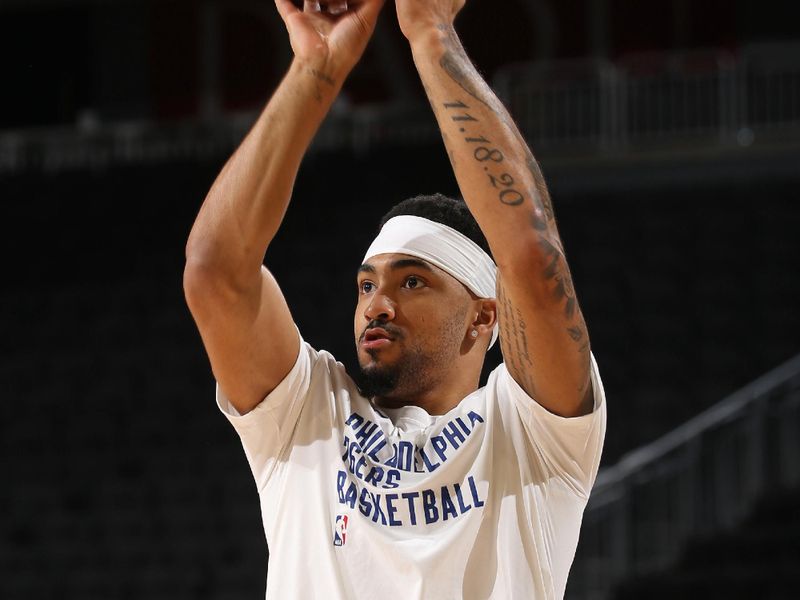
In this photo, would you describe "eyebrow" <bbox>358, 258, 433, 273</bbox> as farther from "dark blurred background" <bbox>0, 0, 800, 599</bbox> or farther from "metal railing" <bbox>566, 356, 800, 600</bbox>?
"metal railing" <bbox>566, 356, 800, 600</bbox>

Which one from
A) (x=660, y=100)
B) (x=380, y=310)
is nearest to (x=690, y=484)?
(x=660, y=100)

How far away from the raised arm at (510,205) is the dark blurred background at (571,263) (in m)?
5.50

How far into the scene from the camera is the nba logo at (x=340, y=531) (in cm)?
237

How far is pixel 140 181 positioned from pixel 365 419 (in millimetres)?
10122

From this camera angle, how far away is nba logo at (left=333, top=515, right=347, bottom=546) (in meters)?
2.37

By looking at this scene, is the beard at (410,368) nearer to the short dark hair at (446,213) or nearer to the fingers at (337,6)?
the short dark hair at (446,213)

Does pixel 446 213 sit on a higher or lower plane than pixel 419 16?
lower

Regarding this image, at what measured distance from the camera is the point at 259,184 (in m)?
2.27

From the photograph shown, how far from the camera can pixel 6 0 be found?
51.9 ft

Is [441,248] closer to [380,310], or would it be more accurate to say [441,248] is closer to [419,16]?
[380,310]

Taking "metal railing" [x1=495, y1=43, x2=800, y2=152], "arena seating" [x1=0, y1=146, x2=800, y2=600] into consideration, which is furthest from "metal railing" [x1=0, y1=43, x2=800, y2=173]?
"arena seating" [x1=0, y1=146, x2=800, y2=600]

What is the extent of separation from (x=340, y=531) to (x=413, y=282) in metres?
0.51

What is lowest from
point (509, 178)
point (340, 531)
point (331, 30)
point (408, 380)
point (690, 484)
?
point (690, 484)

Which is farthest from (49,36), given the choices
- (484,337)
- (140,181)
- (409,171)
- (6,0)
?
(484,337)
